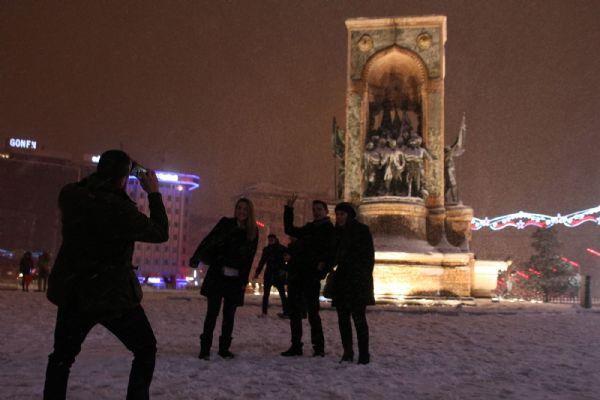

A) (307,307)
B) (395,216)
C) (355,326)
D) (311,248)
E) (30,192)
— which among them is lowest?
(355,326)

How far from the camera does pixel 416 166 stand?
1816 cm

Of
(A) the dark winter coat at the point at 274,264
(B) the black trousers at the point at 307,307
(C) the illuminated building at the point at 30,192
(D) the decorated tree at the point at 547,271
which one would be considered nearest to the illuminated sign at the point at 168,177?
(C) the illuminated building at the point at 30,192

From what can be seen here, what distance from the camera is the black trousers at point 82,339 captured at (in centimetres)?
324

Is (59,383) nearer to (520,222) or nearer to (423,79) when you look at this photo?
(423,79)

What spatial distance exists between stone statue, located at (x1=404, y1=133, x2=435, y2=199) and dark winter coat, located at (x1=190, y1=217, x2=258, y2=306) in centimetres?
1204

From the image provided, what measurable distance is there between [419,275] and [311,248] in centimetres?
1041

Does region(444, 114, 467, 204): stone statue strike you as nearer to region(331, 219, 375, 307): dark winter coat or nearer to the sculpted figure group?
the sculpted figure group

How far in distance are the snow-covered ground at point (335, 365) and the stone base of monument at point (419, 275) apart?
6.52 metres

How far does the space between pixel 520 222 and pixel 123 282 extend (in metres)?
28.1

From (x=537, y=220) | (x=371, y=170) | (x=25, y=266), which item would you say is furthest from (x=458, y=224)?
(x=25, y=266)

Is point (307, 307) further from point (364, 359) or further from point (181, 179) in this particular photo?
point (181, 179)

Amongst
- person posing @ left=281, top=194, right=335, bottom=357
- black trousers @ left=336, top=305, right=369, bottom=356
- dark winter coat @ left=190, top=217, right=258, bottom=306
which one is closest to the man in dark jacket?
dark winter coat @ left=190, top=217, right=258, bottom=306

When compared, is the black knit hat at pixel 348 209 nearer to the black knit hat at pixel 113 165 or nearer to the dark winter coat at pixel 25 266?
the black knit hat at pixel 113 165

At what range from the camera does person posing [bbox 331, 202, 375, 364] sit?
6.16 meters
